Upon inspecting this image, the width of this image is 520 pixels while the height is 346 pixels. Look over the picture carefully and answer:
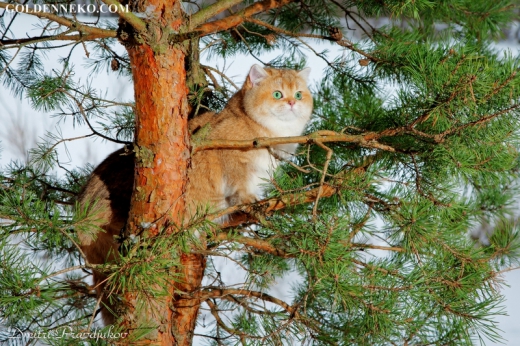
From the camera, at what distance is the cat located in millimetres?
1979

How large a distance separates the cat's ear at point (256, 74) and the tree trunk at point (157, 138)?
2.00 ft

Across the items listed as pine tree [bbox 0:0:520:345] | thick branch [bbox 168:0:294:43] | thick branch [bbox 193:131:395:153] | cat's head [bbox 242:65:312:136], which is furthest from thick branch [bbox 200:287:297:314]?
thick branch [bbox 168:0:294:43]

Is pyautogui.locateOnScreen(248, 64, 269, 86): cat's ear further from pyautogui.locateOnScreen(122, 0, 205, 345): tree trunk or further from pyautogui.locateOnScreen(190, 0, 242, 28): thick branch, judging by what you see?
pyautogui.locateOnScreen(122, 0, 205, 345): tree trunk

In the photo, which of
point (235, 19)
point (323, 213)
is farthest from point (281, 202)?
point (235, 19)

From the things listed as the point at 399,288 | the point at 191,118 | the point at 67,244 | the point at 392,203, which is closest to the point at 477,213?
the point at 392,203

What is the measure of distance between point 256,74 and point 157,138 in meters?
0.75

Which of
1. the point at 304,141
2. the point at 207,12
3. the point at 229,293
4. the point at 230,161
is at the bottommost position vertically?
the point at 229,293

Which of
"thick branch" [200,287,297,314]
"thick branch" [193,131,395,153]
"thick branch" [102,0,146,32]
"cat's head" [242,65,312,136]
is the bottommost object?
"thick branch" [200,287,297,314]

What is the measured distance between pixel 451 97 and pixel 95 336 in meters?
1.10

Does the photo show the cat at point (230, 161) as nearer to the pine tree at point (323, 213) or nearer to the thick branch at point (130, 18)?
the pine tree at point (323, 213)

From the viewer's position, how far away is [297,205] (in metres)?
1.87

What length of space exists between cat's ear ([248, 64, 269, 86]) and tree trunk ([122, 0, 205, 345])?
609 millimetres

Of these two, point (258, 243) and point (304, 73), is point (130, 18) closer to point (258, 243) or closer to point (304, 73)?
point (258, 243)

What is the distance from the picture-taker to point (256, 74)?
2230mm
